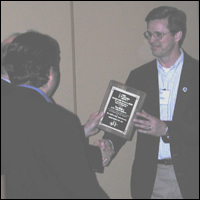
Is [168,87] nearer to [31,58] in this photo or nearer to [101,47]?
[101,47]

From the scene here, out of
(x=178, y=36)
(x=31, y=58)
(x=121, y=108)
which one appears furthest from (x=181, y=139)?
(x=31, y=58)

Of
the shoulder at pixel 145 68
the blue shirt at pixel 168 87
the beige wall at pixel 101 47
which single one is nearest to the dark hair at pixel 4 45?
the beige wall at pixel 101 47

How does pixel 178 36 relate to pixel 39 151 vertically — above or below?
above

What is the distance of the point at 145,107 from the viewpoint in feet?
9.27

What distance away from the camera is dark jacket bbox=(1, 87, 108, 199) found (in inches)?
60.7

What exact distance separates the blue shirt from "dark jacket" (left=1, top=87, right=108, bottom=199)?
1.28 metres

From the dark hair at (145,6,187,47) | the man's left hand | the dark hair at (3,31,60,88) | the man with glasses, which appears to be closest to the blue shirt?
the man with glasses

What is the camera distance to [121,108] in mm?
2674

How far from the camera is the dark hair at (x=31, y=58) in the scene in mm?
1898

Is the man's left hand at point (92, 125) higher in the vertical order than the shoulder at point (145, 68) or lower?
lower

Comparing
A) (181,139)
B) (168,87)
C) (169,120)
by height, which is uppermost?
(168,87)

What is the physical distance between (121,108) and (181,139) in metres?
0.54

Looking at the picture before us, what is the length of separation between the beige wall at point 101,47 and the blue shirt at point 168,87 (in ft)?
1.50

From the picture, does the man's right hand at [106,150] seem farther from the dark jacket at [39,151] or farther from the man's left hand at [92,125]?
the dark jacket at [39,151]
